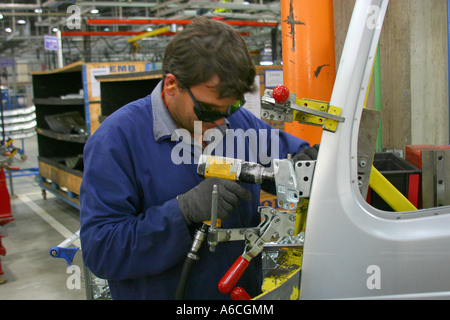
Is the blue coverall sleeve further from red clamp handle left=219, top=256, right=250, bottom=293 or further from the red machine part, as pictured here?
the red machine part

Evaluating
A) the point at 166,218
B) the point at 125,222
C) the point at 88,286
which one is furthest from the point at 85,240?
the point at 88,286

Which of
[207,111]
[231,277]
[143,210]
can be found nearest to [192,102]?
[207,111]

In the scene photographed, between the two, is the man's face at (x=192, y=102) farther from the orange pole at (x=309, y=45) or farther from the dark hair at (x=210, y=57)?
the orange pole at (x=309, y=45)

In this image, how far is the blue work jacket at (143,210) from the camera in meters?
1.31

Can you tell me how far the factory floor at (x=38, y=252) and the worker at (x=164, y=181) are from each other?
91cm

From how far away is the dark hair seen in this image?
1336 mm

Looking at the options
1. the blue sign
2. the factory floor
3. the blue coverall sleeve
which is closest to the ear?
the blue coverall sleeve

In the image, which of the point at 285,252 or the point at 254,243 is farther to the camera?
the point at 285,252

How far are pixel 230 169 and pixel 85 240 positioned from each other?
0.50 metres

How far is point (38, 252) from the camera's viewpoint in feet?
16.0

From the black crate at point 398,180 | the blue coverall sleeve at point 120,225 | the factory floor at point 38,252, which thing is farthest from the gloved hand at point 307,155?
the factory floor at point 38,252

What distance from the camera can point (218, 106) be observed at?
1410mm

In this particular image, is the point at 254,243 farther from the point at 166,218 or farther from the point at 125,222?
the point at 125,222

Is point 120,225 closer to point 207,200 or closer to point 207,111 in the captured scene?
point 207,200
